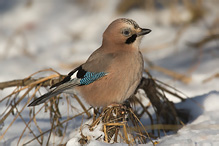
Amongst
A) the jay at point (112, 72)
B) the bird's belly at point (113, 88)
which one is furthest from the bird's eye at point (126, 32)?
the bird's belly at point (113, 88)

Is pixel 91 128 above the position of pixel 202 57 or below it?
below

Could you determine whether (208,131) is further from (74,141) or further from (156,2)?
(156,2)

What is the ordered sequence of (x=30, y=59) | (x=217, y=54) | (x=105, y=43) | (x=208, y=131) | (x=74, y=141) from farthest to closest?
(x=30, y=59)
(x=217, y=54)
(x=105, y=43)
(x=208, y=131)
(x=74, y=141)

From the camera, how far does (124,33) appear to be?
114 inches

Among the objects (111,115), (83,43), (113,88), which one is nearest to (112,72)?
(113,88)

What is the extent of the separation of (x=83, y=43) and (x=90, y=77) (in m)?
3.54

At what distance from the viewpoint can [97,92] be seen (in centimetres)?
282

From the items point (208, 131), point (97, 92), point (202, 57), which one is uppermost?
point (202, 57)

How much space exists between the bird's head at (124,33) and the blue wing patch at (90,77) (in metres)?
0.31

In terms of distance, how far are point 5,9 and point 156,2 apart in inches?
122

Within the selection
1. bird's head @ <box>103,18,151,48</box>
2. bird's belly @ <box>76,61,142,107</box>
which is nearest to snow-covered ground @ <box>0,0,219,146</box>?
bird's belly @ <box>76,61,142,107</box>

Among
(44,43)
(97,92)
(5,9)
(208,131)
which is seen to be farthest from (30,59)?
(208,131)

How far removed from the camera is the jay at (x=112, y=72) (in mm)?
2756

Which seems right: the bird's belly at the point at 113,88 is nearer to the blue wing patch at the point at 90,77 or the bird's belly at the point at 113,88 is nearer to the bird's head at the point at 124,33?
the blue wing patch at the point at 90,77
